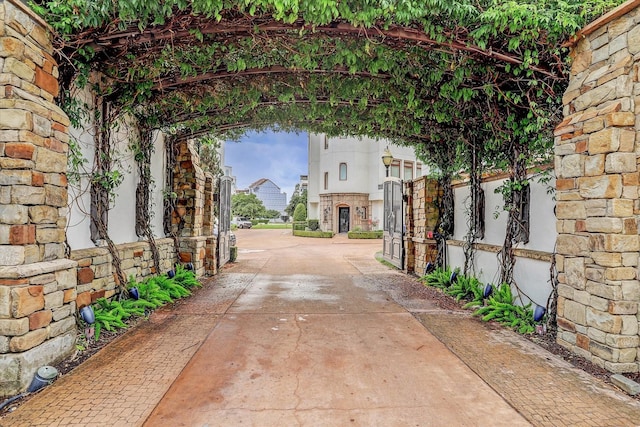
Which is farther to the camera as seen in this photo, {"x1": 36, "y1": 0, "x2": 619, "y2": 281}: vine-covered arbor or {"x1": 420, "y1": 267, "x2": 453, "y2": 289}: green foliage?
{"x1": 420, "y1": 267, "x2": 453, "y2": 289}: green foliage

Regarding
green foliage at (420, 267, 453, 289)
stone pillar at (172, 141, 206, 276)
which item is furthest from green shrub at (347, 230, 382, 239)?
stone pillar at (172, 141, 206, 276)

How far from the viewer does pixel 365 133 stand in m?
7.06

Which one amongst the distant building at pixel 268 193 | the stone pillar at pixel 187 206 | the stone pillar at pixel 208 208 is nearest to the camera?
the stone pillar at pixel 187 206

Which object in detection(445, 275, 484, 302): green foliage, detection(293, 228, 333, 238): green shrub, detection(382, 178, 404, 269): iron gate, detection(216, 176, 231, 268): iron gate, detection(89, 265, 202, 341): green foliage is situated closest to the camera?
detection(89, 265, 202, 341): green foliage

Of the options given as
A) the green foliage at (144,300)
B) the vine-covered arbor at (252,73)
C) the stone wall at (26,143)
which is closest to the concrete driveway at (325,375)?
the green foliage at (144,300)

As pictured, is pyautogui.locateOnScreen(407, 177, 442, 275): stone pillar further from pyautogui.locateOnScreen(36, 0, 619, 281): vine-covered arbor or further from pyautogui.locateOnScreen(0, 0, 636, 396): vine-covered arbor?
pyautogui.locateOnScreen(0, 0, 636, 396): vine-covered arbor

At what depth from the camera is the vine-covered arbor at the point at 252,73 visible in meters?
2.97

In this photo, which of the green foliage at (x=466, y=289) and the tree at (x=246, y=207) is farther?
the tree at (x=246, y=207)

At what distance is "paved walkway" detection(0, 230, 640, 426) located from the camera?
248cm

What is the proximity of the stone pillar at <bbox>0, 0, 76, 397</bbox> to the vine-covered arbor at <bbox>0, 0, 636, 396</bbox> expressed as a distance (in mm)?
14

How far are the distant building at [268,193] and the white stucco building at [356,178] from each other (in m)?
37.8

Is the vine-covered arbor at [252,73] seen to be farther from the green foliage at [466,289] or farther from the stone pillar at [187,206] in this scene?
the stone pillar at [187,206]

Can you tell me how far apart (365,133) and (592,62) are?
410 centimetres

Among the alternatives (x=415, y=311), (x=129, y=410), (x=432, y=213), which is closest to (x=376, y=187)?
(x=432, y=213)
